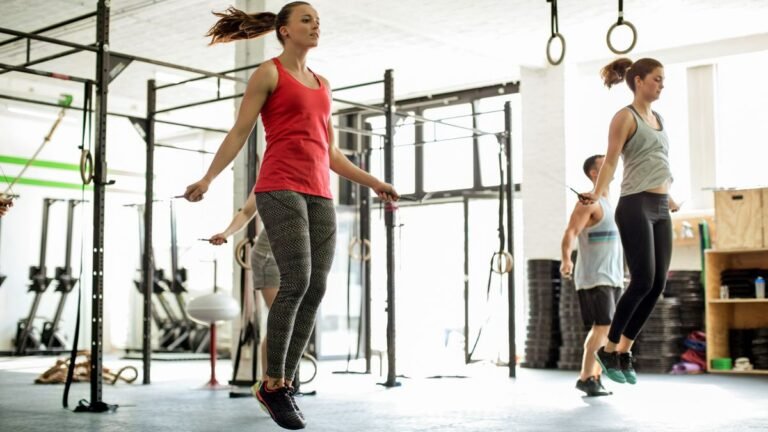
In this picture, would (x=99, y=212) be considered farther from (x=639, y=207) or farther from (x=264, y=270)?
(x=639, y=207)

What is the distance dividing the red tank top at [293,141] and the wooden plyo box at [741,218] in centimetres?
610

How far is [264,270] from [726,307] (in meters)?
5.45

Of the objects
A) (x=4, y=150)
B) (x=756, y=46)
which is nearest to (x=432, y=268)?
(x=756, y=46)

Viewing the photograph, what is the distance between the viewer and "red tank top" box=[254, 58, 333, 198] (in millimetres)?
3189

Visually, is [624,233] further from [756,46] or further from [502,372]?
[756,46]

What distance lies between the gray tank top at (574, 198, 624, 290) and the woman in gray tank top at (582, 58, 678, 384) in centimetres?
88

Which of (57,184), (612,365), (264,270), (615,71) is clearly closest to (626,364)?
(612,365)

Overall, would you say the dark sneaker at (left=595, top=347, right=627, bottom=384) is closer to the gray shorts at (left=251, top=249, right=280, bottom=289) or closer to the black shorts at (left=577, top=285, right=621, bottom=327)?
the black shorts at (left=577, top=285, right=621, bottom=327)

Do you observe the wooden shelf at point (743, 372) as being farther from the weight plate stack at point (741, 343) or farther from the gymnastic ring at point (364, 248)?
the gymnastic ring at point (364, 248)

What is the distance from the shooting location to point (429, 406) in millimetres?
5125

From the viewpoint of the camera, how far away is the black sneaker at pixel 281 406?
312cm

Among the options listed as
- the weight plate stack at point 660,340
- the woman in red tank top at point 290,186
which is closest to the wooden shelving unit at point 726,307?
the weight plate stack at point 660,340

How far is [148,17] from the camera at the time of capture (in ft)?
31.0

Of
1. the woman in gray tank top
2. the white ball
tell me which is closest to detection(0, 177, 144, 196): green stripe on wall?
the white ball
